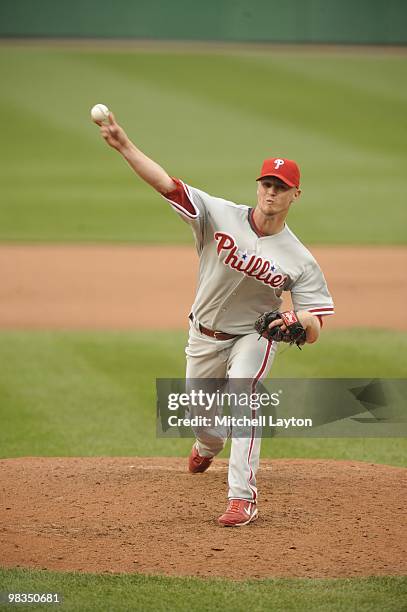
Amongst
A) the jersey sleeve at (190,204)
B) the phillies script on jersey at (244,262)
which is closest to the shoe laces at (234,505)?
the phillies script on jersey at (244,262)

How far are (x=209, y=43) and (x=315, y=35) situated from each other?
3.03 meters

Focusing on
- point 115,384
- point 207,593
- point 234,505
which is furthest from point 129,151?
point 115,384

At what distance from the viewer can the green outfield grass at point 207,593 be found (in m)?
4.54

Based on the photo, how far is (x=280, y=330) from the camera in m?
5.63

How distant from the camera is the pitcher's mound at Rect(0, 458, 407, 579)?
5.11 metres

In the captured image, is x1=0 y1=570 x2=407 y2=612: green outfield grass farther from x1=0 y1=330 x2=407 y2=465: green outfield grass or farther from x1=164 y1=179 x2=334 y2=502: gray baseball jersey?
x1=0 y1=330 x2=407 y2=465: green outfield grass

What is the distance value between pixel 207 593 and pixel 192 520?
3.44 feet

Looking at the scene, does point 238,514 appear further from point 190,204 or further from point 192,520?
point 190,204

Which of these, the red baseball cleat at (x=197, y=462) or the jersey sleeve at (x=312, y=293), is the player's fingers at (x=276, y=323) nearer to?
the jersey sleeve at (x=312, y=293)

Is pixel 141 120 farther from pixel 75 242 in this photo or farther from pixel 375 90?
pixel 75 242

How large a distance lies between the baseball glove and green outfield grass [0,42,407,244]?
10.8 metres

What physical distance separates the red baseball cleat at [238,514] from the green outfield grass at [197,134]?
10976mm

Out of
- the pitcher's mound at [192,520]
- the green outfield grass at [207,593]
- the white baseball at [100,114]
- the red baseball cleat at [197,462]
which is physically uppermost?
the white baseball at [100,114]

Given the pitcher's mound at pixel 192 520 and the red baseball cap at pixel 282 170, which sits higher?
the red baseball cap at pixel 282 170
